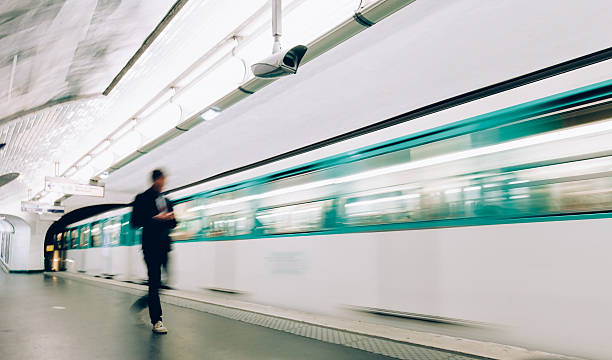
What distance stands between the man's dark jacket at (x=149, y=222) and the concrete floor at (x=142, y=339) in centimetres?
86

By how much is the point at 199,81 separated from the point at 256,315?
2.98 m

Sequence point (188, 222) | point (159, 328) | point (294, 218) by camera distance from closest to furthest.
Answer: point (159, 328), point (294, 218), point (188, 222)

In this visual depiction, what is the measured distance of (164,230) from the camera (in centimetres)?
404

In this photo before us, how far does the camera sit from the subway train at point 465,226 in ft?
8.80

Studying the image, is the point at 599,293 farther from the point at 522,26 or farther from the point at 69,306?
the point at 69,306

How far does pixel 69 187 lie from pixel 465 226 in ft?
33.7

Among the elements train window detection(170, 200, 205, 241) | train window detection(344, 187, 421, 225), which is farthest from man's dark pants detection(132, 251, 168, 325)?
train window detection(170, 200, 205, 241)

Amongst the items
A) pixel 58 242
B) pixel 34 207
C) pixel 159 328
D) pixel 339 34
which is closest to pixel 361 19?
pixel 339 34

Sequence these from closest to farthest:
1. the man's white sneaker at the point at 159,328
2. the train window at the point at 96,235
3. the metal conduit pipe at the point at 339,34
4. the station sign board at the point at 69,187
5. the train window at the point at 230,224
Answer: the metal conduit pipe at the point at 339,34 < the man's white sneaker at the point at 159,328 < the train window at the point at 230,224 < the station sign board at the point at 69,187 < the train window at the point at 96,235

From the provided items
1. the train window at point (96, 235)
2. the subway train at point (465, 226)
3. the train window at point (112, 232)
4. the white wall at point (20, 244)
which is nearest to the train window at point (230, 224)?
the subway train at point (465, 226)

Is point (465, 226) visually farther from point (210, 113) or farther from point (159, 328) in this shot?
point (210, 113)

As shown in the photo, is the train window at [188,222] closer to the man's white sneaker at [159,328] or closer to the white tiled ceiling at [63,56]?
the white tiled ceiling at [63,56]

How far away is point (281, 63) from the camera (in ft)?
9.84

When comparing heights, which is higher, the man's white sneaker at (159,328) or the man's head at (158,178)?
the man's head at (158,178)
